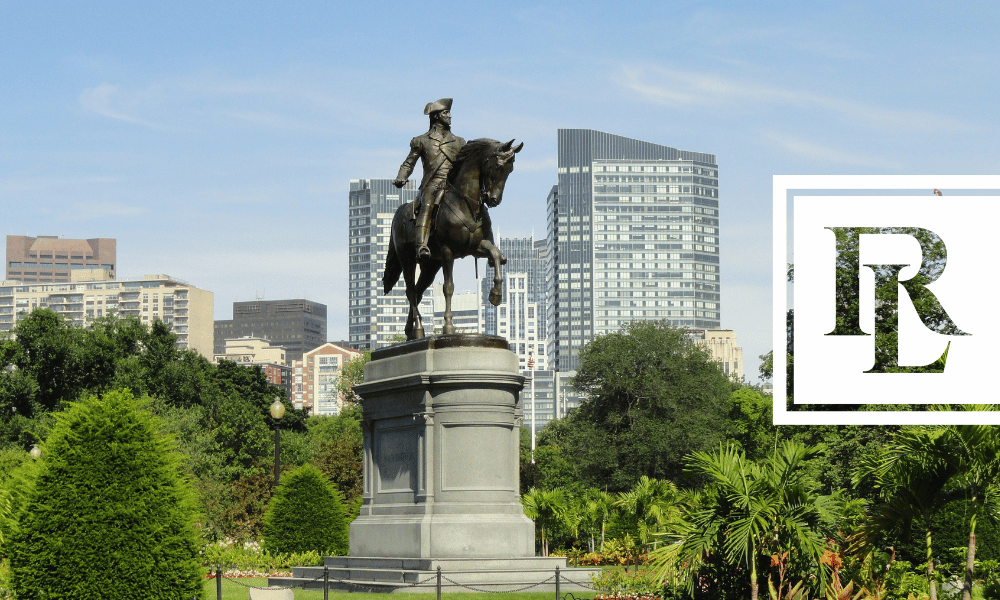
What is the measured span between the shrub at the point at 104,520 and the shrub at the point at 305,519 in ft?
53.4

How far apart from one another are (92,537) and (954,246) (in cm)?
1062

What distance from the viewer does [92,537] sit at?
13.8 metres

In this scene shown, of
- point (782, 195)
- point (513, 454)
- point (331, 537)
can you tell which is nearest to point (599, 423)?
point (331, 537)

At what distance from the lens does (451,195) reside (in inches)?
896

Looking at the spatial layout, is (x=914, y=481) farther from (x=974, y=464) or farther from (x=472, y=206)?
(x=472, y=206)

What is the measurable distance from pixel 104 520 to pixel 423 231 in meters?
10.00

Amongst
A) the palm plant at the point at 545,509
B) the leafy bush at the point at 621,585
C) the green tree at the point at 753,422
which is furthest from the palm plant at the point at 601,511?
the leafy bush at the point at 621,585

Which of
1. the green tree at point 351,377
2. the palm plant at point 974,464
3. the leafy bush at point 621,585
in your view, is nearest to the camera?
the palm plant at point 974,464

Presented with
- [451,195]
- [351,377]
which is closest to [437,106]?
[451,195]

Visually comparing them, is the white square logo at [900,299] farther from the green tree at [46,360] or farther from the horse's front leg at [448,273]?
the green tree at [46,360]

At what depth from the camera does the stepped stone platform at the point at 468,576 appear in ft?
66.3

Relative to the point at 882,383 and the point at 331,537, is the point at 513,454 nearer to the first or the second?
the point at 882,383

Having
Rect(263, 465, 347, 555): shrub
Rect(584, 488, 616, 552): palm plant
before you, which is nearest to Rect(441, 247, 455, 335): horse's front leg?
Rect(263, 465, 347, 555): shrub

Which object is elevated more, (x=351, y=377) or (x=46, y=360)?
(x=46, y=360)
